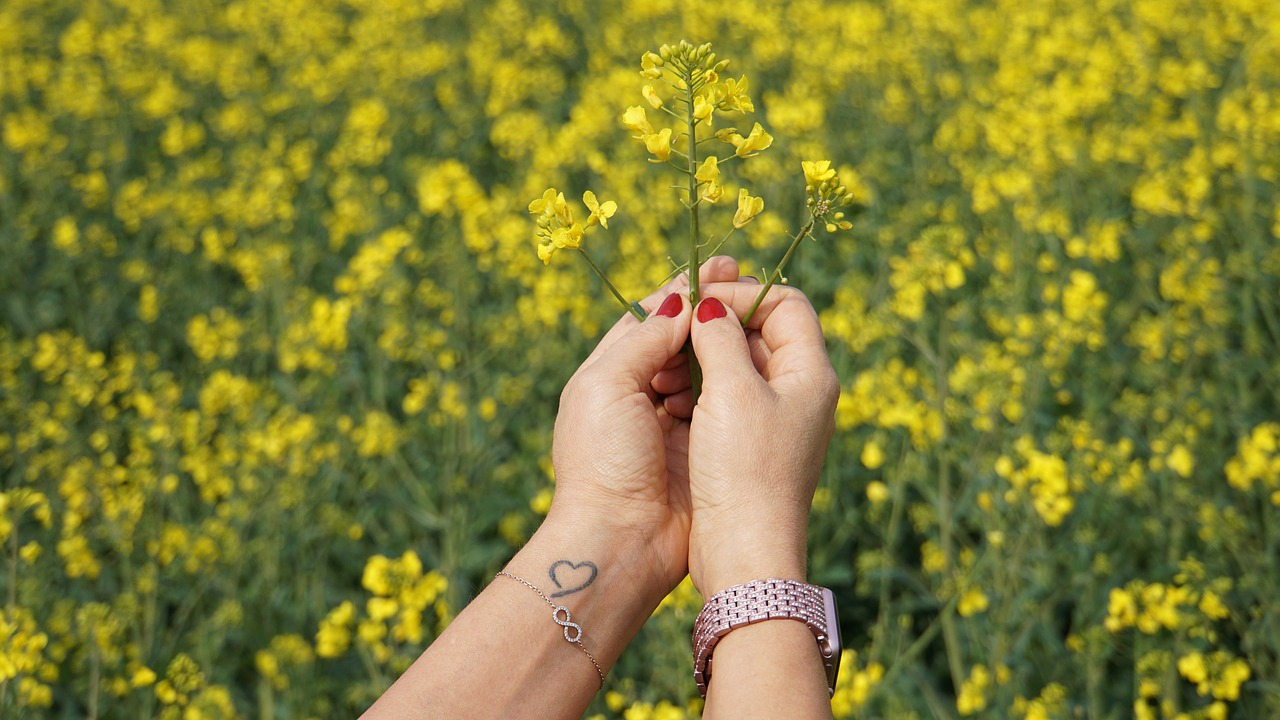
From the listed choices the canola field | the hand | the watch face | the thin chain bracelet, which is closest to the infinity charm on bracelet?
the thin chain bracelet

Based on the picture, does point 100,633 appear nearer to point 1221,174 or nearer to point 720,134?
point 720,134

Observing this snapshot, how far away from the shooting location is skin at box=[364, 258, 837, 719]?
1506 mm

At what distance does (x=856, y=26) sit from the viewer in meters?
6.41

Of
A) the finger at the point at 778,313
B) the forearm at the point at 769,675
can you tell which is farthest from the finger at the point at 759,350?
the forearm at the point at 769,675

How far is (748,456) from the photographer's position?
5.13ft

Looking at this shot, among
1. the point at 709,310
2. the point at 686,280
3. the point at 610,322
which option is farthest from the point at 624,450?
the point at 610,322

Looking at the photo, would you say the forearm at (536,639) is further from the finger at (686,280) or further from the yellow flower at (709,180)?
the yellow flower at (709,180)

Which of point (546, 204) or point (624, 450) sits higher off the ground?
point (546, 204)

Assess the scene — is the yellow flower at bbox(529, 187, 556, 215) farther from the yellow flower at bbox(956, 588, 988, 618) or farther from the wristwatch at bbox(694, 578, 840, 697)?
the yellow flower at bbox(956, 588, 988, 618)

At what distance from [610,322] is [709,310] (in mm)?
2591

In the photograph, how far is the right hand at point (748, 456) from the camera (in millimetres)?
1530

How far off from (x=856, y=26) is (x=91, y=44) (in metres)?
4.98

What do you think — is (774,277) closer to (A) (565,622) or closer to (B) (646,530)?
(B) (646,530)

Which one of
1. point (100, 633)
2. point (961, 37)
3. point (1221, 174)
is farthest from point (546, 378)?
point (961, 37)
